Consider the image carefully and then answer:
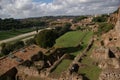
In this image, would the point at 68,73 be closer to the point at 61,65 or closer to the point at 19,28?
the point at 61,65

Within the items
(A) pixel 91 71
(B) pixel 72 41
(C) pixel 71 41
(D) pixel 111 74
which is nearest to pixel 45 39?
(B) pixel 72 41

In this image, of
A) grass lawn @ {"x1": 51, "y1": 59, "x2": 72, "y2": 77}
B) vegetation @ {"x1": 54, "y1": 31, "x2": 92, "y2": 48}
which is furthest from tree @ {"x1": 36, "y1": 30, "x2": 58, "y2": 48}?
grass lawn @ {"x1": 51, "y1": 59, "x2": 72, "y2": 77}

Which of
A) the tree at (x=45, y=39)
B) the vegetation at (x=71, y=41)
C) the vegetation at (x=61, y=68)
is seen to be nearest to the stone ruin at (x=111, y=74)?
the vegetation at (x=61, y=68)

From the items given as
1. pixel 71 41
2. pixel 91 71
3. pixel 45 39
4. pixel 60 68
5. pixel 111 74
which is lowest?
pixel 71 41

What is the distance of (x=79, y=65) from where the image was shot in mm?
27719

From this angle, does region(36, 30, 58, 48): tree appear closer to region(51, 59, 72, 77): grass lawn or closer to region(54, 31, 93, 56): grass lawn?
region(54, 31, 93, 56): grass lawn

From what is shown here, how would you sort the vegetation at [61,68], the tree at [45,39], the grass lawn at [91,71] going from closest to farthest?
the grass lawn at [91,71]
the vegetation at [61,68]
the tree at [45,39]

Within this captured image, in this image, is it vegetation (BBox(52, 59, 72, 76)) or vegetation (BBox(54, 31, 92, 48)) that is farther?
vegetation (BBox(54, 31, 92, 48))

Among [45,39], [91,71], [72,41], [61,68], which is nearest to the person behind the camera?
[91,71]

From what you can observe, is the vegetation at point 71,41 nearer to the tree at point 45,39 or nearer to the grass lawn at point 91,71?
the tree at point 45,39

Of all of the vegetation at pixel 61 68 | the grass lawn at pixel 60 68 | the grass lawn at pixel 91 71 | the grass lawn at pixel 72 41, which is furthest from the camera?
the grass lawn at pixel 72 41

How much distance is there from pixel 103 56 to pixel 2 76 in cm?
1378

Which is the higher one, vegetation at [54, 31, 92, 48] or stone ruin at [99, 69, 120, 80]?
stone ruin at [99, 69, 120, 80]

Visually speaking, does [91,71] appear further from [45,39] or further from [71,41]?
[71,41]
